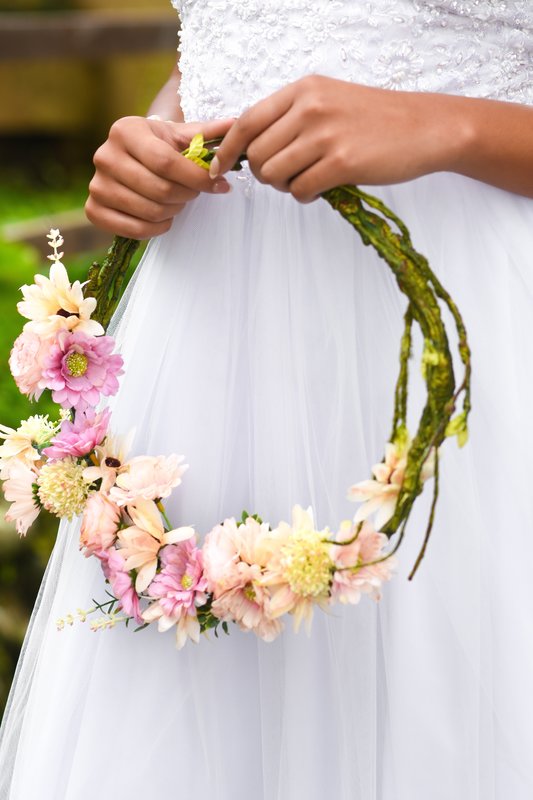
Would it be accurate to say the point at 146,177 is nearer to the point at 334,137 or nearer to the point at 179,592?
the point at 334,137

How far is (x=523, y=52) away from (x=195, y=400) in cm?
56

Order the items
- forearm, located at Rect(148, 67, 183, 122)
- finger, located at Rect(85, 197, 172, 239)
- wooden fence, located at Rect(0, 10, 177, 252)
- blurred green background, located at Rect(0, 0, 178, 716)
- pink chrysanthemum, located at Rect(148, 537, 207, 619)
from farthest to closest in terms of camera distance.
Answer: wooden fence, located at Rect(0, 10, 177, 252)
blurred green background, located at Rect(0, 0, 178, 716)
forearm, located at Rect(148, 67, 183, 122)
finger, located at Rect(85, 197, 172, 239)
pink chrysanthemum, located at Rect(148, 537, 207, 619)

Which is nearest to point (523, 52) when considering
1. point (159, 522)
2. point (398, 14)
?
point (398, 14)

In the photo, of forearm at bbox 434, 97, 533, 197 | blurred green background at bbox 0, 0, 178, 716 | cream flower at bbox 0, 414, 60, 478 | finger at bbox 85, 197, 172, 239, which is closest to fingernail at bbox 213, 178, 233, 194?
finger at bbox 85, 197, 172, 239

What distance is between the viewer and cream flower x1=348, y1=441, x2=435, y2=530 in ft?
3.13

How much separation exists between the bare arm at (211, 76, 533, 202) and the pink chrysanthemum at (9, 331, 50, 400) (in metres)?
0.26

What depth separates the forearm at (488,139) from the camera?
1069 mm

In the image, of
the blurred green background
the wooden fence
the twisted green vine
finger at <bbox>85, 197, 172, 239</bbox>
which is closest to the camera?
the twisted green vine

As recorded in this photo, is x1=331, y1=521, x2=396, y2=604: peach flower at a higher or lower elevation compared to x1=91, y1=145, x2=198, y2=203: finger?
lower

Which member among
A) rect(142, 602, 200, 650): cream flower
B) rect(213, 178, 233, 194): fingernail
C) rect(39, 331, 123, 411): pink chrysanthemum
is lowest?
rect(142, 602, 200, 650): cream flower

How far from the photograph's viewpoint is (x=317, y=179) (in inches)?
39.6

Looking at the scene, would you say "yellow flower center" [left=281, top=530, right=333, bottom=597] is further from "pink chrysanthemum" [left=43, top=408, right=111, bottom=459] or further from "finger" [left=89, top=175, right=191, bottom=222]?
"finger" [left=89, top=175, right=191, bottom=222]

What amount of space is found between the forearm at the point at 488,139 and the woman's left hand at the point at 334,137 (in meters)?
0.02

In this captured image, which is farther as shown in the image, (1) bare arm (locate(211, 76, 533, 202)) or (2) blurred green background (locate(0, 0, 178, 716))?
(2) blurred green background (locate(0, 0, 178, 716))
